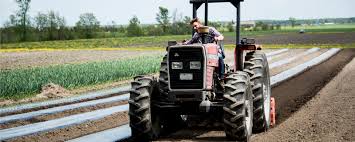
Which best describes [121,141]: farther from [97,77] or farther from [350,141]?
[97,77]

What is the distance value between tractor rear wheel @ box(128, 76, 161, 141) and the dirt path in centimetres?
152

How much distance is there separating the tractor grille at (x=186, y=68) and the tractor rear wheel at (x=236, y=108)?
414 mm

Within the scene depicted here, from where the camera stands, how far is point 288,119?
31.8 ft

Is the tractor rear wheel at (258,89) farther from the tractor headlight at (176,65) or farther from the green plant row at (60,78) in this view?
the green plant row at (60,78)

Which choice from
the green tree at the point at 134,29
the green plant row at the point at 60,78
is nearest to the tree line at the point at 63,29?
the green tree at the point at 134,29

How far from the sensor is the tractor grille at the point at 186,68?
25.4ft

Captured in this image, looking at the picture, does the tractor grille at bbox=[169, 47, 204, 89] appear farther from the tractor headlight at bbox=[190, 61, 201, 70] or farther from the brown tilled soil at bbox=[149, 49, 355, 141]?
the brown tilled soil at bbox=[149, 49, 355, 141]

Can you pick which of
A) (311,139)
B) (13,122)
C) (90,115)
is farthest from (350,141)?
(13,122)

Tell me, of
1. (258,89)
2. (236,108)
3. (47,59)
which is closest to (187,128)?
(258,89)

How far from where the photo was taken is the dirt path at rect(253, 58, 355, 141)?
309 inches

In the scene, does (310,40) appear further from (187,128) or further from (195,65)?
(195,65)

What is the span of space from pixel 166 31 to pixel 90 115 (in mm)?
76871

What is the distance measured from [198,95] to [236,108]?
62cm

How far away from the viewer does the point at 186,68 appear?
782 centimetres
